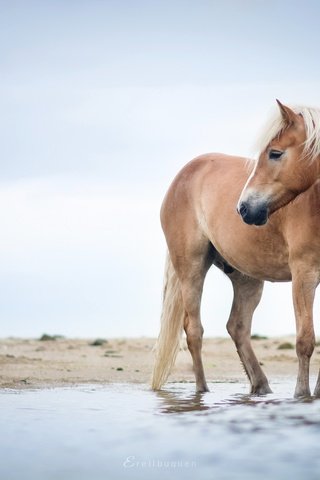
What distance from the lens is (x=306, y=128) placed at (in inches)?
262

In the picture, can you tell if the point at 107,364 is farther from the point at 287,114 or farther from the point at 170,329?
the point at 287,114

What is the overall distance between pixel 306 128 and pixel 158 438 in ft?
9.22

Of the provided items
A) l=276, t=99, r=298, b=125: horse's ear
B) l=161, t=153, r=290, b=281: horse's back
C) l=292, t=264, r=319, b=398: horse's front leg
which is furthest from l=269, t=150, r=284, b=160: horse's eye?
l=292, t=264, r=319, b=398: horse's front leg

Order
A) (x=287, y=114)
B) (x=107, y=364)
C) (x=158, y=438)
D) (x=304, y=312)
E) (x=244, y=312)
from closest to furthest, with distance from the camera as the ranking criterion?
1. (x=158, y=438)
2. (x=287, y=114)
3. (x=304, y=312)
4. (x=244, y=312)
5. (x=107, y=364)

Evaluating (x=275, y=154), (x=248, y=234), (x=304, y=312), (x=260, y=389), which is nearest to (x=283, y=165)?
(x=275, y=154)

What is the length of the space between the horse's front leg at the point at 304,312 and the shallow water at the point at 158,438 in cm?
44

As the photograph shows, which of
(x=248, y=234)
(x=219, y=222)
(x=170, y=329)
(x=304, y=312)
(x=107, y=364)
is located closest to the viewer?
(x=304, y=312)

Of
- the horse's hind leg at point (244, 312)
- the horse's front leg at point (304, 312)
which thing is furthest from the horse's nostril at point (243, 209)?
the horse's hind leg at point (244, 312)

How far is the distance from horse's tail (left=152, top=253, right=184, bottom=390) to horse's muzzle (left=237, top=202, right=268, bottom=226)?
7.28ft

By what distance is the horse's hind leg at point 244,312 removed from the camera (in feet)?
27.6

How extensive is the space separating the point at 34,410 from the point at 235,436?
1971mm

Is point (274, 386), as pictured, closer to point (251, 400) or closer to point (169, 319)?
point (169, 319)

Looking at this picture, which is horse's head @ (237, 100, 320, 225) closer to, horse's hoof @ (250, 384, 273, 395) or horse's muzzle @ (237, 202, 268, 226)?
horse's muzzle @ (237, 202, 268, 226)

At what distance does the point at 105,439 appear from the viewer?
4.93 meters
